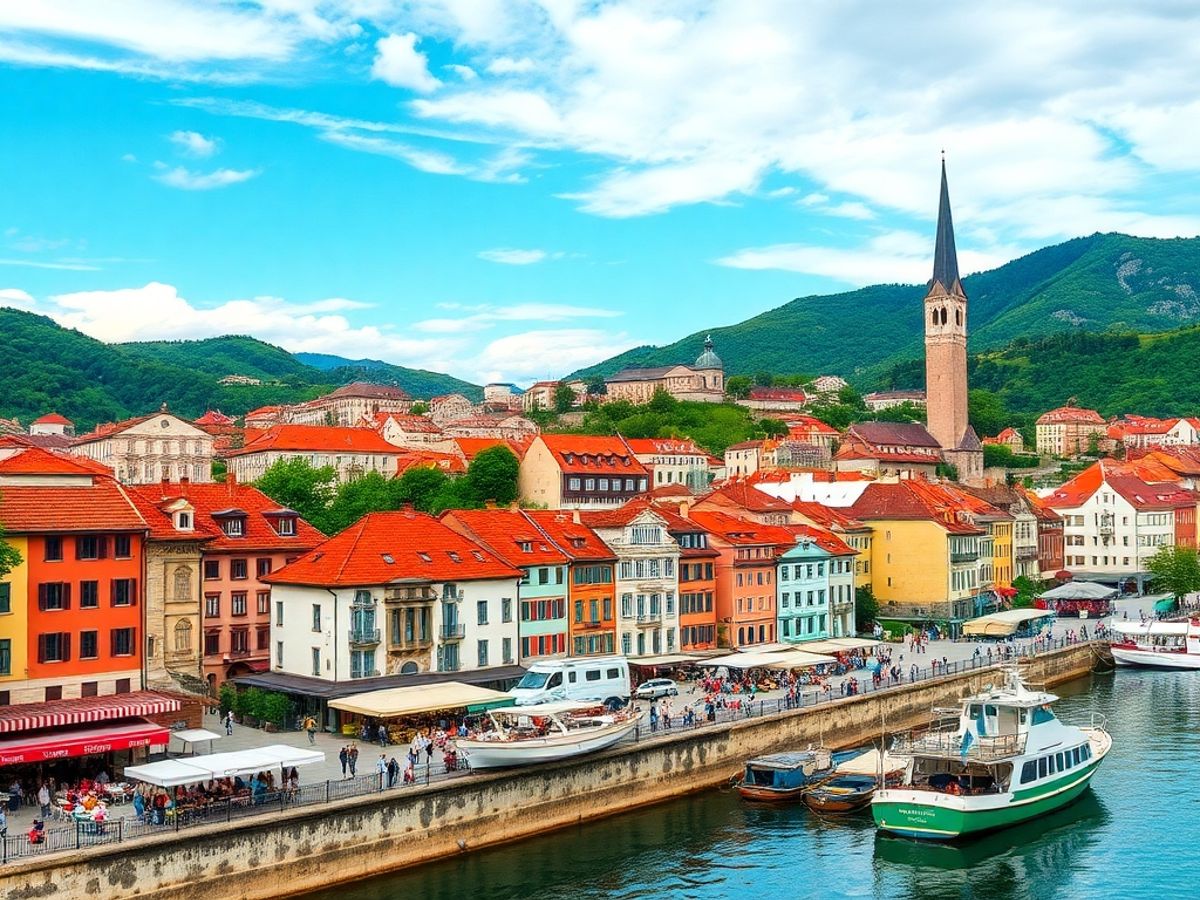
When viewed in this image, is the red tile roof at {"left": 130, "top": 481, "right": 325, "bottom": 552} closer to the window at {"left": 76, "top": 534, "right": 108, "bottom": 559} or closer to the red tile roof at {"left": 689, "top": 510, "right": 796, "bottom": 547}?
the window at {"left": 76, "top": 534, "right": 108, "bottom": 559}

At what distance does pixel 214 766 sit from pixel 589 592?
101ft

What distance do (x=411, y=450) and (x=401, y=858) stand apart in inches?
5669

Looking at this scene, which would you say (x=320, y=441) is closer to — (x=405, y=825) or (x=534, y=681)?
(x=534, y=681)

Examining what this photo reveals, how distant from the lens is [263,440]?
179 metres

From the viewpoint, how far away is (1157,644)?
93875 mm

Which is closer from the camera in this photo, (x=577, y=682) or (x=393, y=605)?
(x=393, y=605)

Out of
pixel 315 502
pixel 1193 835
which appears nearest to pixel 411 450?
pixel 315 502

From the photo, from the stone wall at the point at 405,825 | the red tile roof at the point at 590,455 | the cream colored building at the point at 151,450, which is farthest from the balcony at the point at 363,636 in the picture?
the cream colored building at the point at 151,450

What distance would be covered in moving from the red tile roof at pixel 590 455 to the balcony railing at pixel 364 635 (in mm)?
75263

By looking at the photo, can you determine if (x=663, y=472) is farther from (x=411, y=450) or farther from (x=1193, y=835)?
(x=1193, y=835)

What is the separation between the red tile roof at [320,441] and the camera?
17512 cm

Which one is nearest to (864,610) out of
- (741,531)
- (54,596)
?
(741,531)

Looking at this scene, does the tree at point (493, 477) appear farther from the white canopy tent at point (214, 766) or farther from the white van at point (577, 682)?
the white canopy tent at point (214, 766)

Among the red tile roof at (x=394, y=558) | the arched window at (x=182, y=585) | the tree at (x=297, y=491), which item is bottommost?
the arched window at (x=182, y=585)
